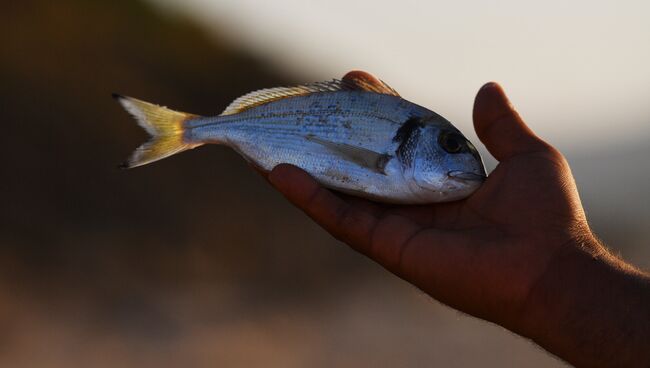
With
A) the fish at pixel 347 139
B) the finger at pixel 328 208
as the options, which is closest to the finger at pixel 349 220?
the finger at pixel 328 208

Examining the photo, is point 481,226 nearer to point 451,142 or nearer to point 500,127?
point 451,142

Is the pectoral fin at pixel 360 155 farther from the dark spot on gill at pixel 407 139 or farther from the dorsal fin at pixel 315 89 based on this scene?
the dorsal fin at pixel 315 89

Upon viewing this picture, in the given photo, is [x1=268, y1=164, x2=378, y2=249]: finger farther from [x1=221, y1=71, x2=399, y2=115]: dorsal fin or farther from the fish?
[x1=221, y1=71, x2=399, y2=115]: dorsal fin

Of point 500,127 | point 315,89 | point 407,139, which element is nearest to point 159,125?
point 315,89

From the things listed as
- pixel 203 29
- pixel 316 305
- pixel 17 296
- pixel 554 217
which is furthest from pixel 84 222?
pixel 203 29

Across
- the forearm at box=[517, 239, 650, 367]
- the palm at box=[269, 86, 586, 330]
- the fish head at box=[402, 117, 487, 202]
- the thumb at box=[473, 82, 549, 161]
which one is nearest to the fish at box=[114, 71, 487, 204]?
the fish head at box=[402, 117, 487, 202]
